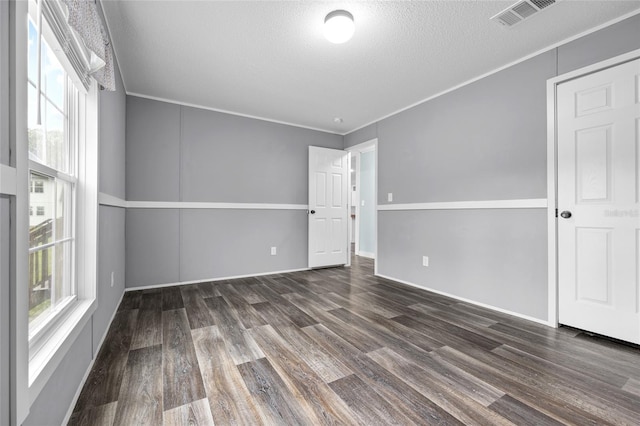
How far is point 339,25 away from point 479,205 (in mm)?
2100

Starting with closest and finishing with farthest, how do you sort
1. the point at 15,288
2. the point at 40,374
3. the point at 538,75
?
the point at 15,288 → the point at 40,374 → the point at 538,75

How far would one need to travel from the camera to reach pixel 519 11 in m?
1.91

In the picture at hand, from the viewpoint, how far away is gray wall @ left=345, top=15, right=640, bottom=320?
2.37m

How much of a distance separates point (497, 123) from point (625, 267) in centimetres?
150

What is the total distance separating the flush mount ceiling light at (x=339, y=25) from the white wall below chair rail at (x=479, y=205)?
2.01m

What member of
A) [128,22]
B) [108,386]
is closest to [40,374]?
[108,386]

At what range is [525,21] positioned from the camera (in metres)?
2.03

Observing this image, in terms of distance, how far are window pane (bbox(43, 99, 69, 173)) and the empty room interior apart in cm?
2

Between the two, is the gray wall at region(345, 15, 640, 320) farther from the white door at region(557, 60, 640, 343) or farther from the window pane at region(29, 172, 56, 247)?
the window pane at region(29, 172, 56, 247)

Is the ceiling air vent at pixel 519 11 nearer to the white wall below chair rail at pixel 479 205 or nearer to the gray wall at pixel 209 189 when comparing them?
the white wall below chair rail at pixel 479 205

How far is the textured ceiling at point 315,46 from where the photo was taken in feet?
6.25

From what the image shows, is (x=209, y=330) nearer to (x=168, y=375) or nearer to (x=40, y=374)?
(x=168, y=375)

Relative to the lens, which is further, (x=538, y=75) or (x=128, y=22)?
(x=538, y=75)

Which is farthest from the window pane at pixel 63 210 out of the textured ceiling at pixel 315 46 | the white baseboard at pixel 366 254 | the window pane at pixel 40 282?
the white baseboard at pixel 366 254
